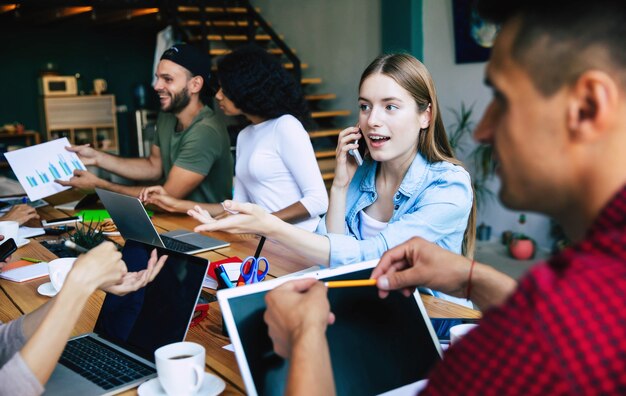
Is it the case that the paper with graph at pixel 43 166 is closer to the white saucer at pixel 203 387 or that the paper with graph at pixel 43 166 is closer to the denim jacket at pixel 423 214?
the denim jacket at pixel 423 214

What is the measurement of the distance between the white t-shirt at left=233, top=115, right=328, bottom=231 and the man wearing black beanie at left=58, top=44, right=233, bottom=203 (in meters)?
0.30

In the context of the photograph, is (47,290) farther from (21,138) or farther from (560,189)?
Answer: (21,138)

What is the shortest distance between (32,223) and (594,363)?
2.58 meters

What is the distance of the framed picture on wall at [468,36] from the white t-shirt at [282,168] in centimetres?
284

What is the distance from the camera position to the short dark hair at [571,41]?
616 mm

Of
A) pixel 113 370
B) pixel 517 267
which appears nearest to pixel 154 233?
pixel 113 370

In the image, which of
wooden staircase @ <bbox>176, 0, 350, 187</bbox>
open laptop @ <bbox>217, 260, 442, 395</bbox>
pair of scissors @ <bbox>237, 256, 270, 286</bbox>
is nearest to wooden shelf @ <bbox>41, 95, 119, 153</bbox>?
wooden staircase @ <bbox>176, 0, 350, 187</bbox>

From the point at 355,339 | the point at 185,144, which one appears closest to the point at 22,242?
the point at 185,144

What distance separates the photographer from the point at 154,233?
1920 millimetres

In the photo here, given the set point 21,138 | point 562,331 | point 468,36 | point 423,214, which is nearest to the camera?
point 562,331

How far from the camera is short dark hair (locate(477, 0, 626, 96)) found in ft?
2.02

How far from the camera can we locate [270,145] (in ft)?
8.79

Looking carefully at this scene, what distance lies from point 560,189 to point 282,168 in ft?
6.87

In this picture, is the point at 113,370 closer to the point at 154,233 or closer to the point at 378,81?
the point at 154,233
